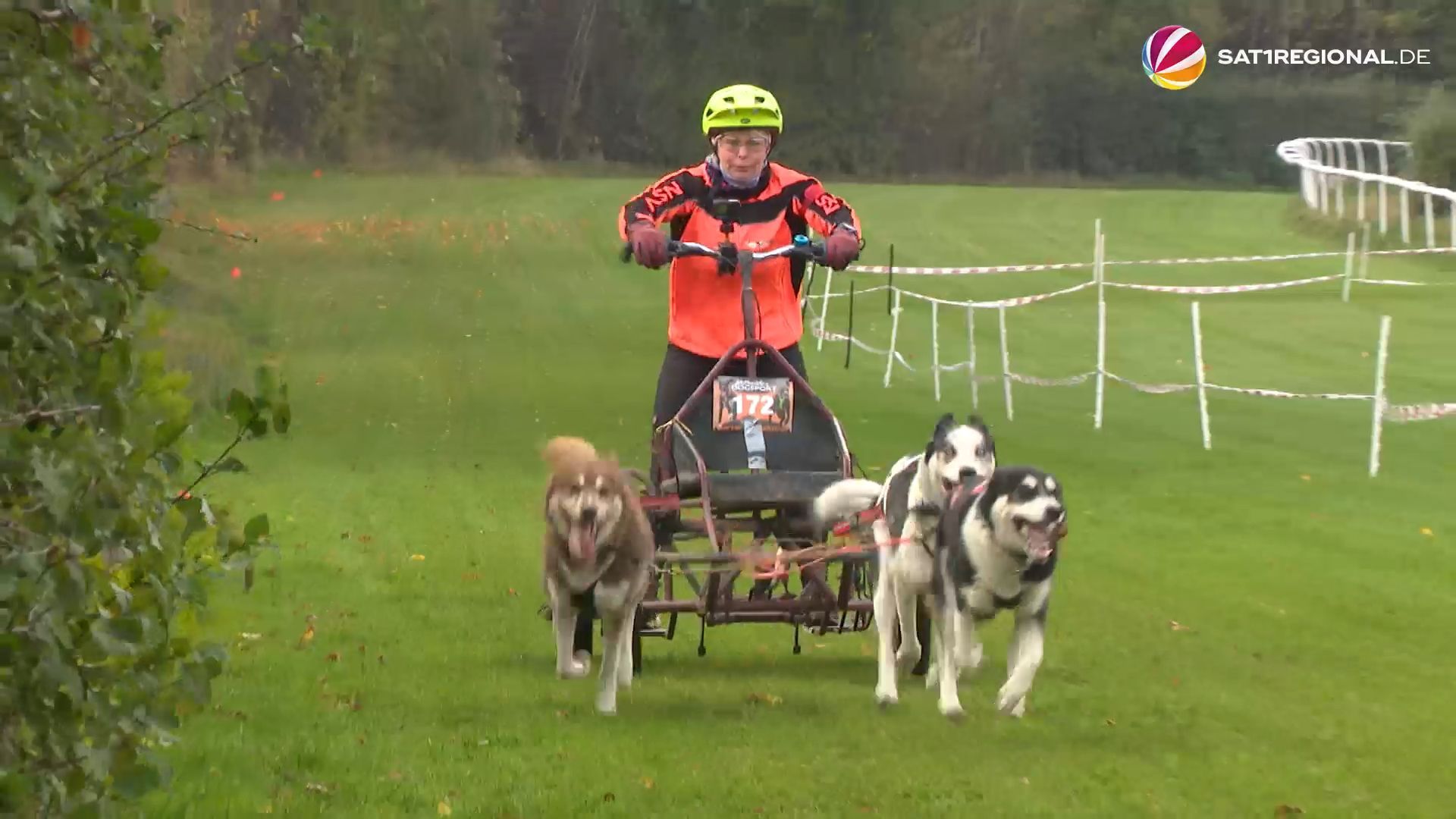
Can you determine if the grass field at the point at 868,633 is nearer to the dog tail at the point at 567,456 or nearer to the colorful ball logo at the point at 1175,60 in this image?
the dog tail at the point at 567,456

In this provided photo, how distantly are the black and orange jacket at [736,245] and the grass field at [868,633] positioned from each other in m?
1.76

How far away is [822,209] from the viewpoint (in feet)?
34.7

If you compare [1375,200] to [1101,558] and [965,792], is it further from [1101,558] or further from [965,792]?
[965,792]

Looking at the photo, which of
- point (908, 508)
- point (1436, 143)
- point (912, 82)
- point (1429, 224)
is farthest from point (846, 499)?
point (912, 82)

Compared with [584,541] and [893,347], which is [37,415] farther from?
[893,347]

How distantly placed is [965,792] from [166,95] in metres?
4.14

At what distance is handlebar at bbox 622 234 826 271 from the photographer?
10.0 meters

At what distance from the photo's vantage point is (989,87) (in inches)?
2987

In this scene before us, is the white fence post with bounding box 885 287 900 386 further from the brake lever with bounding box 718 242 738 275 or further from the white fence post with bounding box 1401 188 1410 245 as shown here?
the brake lever with bounding box 718 242 738 275

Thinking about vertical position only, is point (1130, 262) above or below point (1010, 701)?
below

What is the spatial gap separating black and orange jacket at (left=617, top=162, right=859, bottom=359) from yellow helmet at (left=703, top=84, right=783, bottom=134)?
0.44 m

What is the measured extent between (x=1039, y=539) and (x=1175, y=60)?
222 ft

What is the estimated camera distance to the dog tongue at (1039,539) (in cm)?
836

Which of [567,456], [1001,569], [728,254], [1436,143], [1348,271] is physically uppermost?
[728,254]
